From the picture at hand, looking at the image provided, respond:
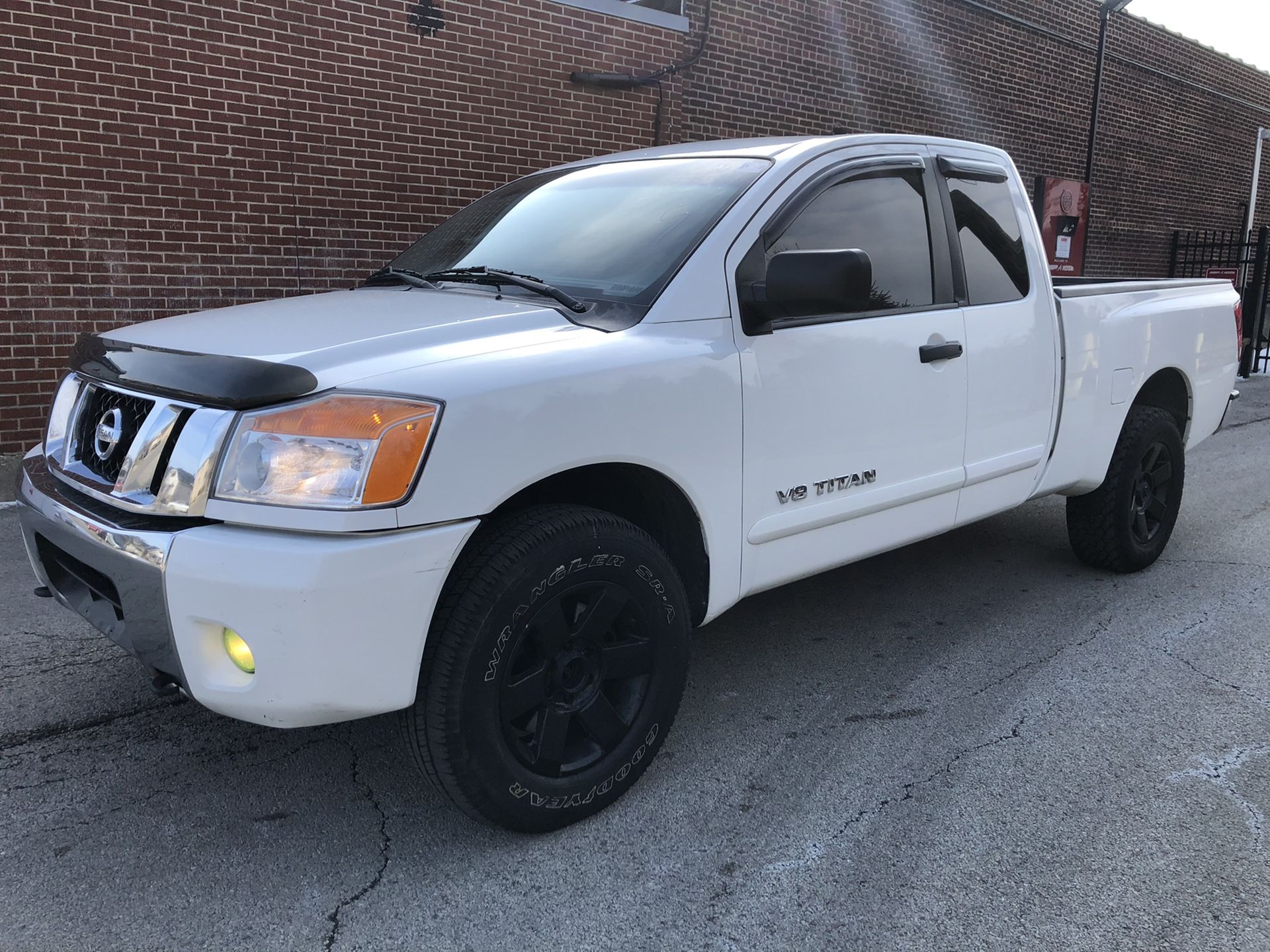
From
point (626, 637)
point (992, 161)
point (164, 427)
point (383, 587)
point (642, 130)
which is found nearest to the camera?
point (383, 587)

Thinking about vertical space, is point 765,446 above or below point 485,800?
above

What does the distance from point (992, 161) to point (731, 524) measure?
2.27 metres

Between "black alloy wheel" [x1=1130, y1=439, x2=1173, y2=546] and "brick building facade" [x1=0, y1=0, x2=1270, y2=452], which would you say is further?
"brick building facade" [x1=0, y1=0, x2=1270, y2=452]

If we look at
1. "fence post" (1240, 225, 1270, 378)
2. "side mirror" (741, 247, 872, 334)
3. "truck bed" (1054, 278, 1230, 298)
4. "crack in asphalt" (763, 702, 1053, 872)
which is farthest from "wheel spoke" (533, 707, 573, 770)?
"fence post" (1240, 225, 1270, 378)

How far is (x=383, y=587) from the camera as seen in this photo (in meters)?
2.16

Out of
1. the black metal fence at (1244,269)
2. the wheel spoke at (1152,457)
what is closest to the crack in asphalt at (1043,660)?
the wheel spoke at (1152,457)

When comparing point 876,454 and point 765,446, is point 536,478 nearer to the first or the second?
point 765,446

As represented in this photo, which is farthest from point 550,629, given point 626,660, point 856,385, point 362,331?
point 856,385

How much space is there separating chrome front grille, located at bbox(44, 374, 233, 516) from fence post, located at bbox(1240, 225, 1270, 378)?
47.2 ft

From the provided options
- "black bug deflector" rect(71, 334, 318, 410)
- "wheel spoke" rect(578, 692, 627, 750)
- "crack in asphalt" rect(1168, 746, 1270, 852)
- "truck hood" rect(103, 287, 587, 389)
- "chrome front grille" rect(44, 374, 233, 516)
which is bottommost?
"crack in asphalt" rect(1168, 746, 1270, 852)

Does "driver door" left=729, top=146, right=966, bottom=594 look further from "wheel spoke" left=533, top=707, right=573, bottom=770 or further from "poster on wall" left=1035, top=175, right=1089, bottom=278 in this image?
Answer: "poster on wall" left=1035, top=175, right=1089, bottom=278

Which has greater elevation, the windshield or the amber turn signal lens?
the windshield

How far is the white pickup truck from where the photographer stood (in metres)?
2.18

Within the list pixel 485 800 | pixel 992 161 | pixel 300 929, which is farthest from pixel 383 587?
pixel 992 161
